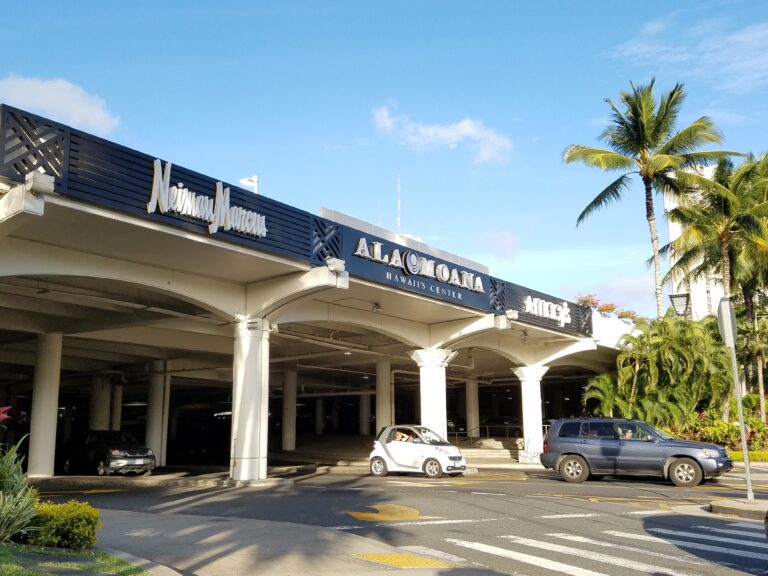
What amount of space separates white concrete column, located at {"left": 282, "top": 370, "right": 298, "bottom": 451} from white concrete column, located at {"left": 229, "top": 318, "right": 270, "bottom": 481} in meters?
20.7

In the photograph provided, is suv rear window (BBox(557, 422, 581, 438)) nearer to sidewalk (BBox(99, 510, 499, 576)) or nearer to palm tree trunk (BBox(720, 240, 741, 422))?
sidewalk (BBox(99, 510, 499, 576))

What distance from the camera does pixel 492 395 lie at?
2736 inches

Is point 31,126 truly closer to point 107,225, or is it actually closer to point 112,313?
point 107,225

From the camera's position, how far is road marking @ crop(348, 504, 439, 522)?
42.4 feet

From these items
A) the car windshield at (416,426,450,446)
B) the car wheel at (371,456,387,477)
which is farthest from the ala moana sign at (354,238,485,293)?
the car wheel at (371,456,387,477)

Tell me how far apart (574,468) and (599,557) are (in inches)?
463

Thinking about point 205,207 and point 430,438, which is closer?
point 205,207

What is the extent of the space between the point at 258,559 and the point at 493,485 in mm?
11853

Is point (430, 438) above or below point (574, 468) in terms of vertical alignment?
above

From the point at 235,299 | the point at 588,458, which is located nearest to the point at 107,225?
the point at 235,299

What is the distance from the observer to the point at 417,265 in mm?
23062

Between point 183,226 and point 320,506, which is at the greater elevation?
point 183,226

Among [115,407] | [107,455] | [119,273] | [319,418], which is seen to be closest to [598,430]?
[119,273]

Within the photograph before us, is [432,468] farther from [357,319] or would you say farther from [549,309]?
[549,309]
